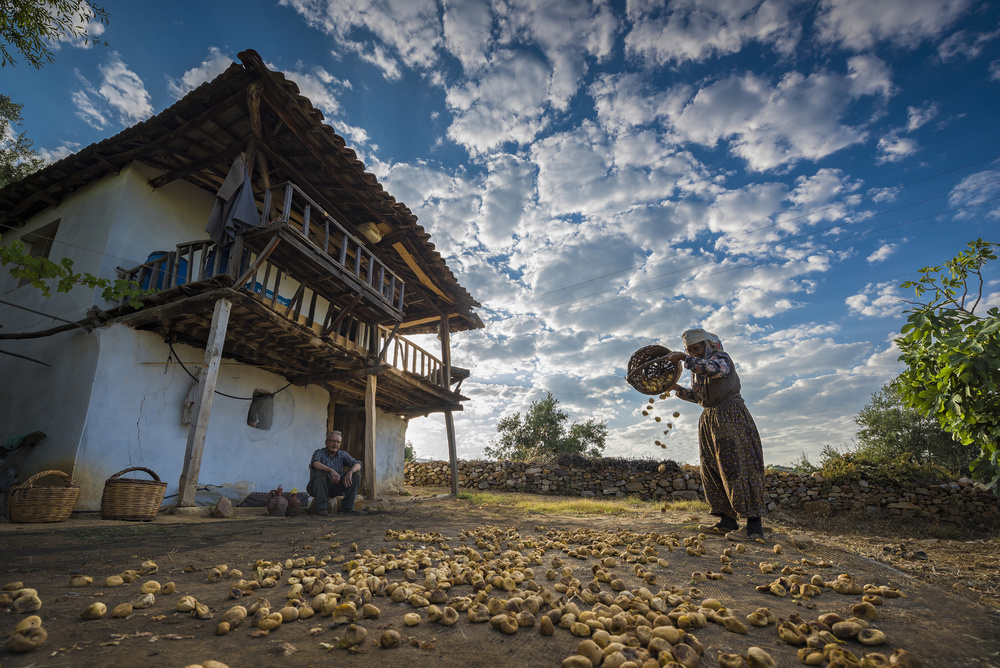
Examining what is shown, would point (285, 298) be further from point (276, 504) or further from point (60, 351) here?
point (276, 504)

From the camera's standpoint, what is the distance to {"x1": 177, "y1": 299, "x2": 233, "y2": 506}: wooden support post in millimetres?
5098

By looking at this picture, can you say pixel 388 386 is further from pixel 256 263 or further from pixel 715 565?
pixel 715 565

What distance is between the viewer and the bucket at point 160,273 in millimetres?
6718

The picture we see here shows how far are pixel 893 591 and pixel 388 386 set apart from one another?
8781mm

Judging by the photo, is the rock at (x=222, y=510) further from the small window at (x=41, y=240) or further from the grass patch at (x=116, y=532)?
the small window at (x=41, y=240)

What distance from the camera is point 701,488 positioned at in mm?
11531

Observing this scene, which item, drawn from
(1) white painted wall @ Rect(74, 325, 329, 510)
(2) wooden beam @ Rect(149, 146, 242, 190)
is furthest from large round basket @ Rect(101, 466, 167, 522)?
(2) wooden beam @ Rect(149, 146, 242, 190)

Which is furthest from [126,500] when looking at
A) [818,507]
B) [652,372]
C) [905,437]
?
[905,437]

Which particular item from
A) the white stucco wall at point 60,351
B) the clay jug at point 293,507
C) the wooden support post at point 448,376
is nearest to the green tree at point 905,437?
the wooden support post at point 448,376

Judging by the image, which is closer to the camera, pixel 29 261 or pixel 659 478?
pixel 29 261

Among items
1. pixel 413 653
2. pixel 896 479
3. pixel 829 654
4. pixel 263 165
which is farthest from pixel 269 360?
pixel 896 479

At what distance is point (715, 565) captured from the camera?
2.81 metres

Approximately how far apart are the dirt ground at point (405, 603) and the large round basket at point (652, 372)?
54.4 inches

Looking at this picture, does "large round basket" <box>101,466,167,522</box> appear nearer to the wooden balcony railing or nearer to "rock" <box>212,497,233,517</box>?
"rock" <box>212,497,233,517</box>
